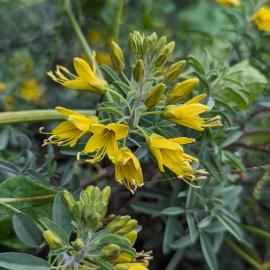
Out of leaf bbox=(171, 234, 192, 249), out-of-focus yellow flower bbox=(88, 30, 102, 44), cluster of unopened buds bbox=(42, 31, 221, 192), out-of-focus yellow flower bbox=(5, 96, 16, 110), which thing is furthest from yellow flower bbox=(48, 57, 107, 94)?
out-of-focus yellow flower bbox=(88, 30, 102, 44)

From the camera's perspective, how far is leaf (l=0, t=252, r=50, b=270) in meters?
0.76

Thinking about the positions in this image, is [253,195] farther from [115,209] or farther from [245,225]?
[115,209]

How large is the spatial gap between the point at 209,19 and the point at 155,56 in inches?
56.1

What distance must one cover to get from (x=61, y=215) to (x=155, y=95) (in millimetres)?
228

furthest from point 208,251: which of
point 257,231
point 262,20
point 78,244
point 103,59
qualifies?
point 103,59

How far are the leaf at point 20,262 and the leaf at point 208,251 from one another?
36cm

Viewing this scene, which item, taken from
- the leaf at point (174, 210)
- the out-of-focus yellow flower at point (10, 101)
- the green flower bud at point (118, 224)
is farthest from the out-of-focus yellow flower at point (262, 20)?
the green flower bud at point (118, 224)

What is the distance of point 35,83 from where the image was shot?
1591mm

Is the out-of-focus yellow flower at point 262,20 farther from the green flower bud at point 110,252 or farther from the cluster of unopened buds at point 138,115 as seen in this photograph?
the green flower bud at point 110,252

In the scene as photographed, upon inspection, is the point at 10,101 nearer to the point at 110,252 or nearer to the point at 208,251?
the point at 208,251

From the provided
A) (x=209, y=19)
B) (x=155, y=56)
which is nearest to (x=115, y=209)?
(x=155, y=56)

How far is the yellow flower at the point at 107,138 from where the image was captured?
0.84 m

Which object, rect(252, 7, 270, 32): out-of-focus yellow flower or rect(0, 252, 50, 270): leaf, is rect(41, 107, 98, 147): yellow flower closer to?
rect(0, 252, 50, 270): leaf

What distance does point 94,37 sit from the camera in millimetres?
1622
